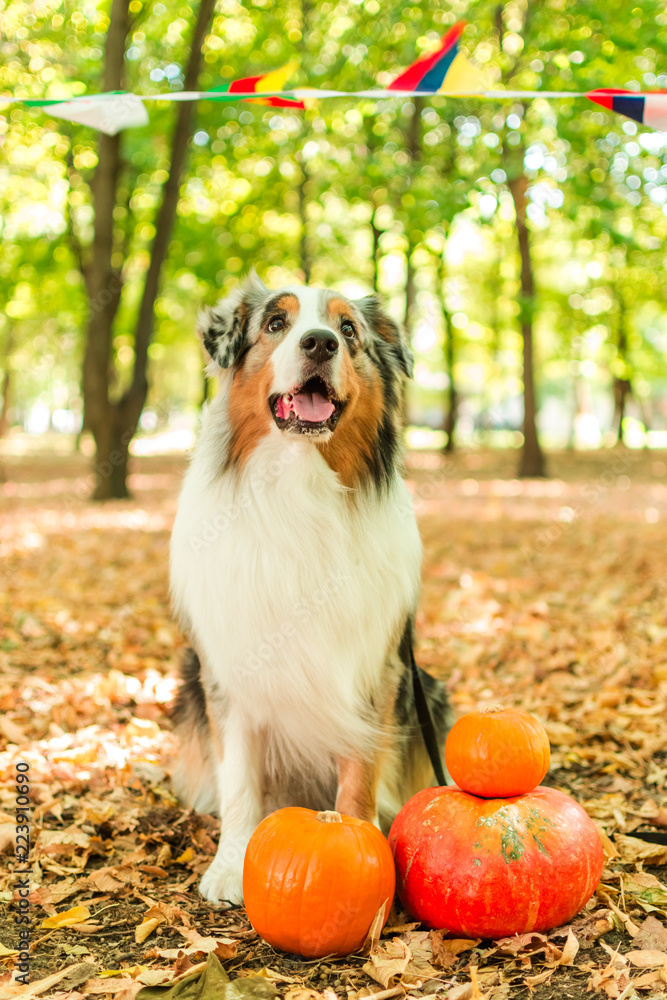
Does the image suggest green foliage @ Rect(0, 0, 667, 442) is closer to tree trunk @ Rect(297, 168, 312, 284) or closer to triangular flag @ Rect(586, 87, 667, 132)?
tree trunk @ Rect(297, 168, 312, 284)

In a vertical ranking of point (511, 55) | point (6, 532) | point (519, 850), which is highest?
point (511, 55)

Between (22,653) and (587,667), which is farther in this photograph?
(22,653)

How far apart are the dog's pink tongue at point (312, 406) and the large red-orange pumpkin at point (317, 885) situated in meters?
1.31

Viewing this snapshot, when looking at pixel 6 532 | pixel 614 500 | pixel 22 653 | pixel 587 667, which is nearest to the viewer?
pixel 587 667

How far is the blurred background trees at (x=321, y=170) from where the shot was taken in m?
11.4

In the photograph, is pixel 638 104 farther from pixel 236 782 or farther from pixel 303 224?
pixel 303 224

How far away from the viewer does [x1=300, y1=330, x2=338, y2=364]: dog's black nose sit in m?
2.68

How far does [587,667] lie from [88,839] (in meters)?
3.38

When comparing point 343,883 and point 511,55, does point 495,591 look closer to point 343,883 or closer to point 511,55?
point 343,883

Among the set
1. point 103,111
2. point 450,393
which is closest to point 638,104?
point 103,111

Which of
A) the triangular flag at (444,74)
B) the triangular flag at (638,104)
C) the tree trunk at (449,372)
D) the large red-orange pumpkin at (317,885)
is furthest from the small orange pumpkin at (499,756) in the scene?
the tree trunk at (449,372)

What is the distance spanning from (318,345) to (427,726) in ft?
5.16

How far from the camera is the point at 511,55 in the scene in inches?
510

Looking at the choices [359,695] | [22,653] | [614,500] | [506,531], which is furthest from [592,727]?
[614,500]
